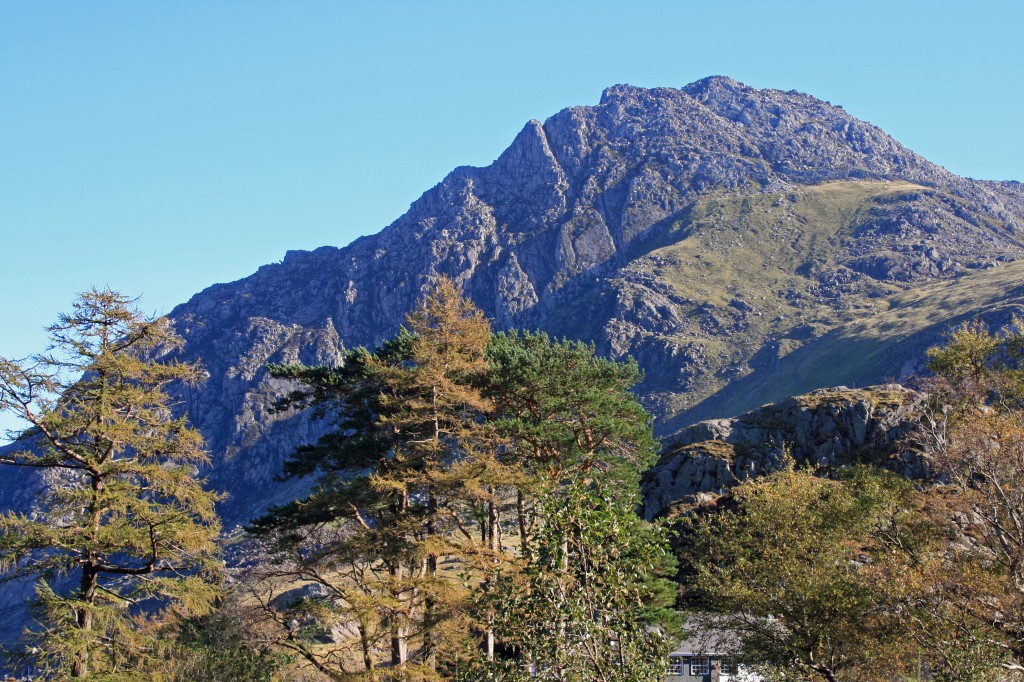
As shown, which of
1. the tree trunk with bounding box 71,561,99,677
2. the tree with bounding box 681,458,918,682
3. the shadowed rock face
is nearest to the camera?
the tree trunk with bounding box 71,561,99,677

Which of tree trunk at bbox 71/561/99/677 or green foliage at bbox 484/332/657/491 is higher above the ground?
green foliage at bbox 484/332/657/491

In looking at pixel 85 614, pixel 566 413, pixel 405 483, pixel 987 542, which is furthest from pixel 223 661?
pixel 987 542

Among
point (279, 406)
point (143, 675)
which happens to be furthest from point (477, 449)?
point (143, 675)

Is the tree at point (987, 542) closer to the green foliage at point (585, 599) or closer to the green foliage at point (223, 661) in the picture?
the green foliage at point (585, 599)

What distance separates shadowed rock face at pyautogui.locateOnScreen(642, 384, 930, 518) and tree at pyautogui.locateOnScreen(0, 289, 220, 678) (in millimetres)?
64473

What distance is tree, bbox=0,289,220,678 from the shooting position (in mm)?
22656

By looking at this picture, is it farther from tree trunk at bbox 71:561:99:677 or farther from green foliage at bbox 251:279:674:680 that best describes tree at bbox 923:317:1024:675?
tree trunk at bbox 71:561:99:677

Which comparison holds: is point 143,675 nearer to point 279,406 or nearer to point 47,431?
point 47,431

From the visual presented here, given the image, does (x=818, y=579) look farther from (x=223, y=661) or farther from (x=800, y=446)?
(x=800, y=446)

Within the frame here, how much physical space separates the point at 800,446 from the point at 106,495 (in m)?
91.0

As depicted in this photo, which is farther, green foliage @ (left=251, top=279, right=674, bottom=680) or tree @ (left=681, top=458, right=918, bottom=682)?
green foliage @ (left=251, top=279, right=674, bottom=680)

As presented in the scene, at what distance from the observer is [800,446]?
98250 mm

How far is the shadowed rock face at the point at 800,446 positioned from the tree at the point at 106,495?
6447cm

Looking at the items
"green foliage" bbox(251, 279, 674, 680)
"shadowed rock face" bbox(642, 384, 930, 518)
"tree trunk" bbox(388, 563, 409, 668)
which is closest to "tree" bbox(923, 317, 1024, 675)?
"green foliage" bbox(251, 279, 674, 680)
